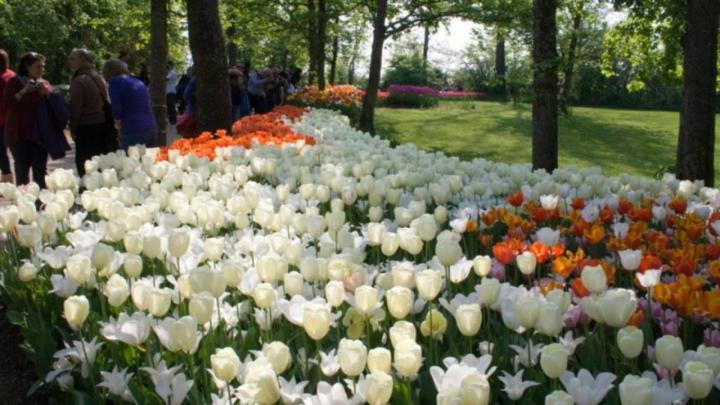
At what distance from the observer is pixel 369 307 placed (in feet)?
7.85

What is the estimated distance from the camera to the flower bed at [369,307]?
1.96 m

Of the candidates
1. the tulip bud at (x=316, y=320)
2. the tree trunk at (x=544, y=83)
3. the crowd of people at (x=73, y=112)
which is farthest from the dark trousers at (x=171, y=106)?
the tulip bud at (x=316, y=320)

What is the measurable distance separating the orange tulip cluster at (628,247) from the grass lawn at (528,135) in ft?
35.3

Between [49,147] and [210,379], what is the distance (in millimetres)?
6825

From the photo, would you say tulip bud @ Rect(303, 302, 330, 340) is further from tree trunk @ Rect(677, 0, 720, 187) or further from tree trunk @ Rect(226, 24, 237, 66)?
tree trunk @ Rect(226, 24, 237, 66)

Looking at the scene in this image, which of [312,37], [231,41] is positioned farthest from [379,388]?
[231,41]

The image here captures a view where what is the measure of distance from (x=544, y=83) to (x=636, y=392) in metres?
6.93

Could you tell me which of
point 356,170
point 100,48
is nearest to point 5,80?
point 356,170

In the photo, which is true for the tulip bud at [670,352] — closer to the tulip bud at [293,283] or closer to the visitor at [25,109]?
the tulip bud at [293,283]

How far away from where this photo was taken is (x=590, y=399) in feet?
6.03

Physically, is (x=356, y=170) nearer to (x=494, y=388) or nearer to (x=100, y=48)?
(x=494, y=388)

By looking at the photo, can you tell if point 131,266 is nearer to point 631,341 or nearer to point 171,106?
point 631,341

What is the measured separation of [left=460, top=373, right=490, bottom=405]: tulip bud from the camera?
168 cm

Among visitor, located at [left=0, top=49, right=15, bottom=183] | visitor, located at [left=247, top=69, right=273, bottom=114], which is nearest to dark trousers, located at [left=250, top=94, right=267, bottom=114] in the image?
visitor, located at [left=247, top=69, right=273, bottom=114]
